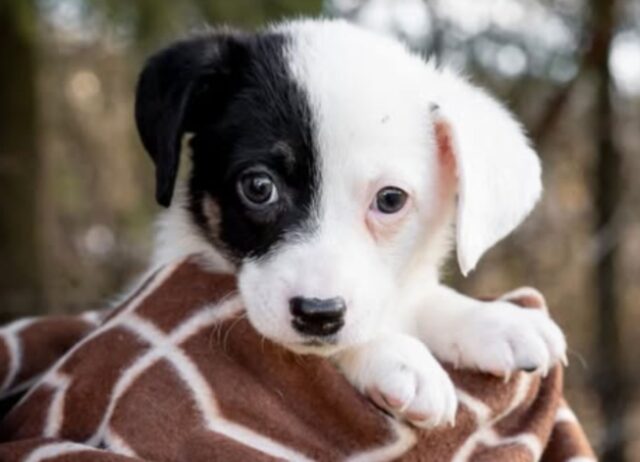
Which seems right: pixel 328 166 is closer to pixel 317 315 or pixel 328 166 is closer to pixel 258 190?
pixel 258 190

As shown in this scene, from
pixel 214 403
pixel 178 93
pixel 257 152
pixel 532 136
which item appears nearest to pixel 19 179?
pixel 532 136

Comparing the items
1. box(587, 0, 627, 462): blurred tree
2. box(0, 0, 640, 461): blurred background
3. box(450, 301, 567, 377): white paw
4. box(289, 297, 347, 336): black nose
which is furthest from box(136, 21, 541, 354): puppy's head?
box(587, 0, 627, 462): blurred tree

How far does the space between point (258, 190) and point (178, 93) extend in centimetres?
29

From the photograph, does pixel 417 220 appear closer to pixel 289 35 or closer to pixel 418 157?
pixel 418 157

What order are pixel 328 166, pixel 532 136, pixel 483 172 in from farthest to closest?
pixel 532 136 → pixel 483 172 → pixel 328 166

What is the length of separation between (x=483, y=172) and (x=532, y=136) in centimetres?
244

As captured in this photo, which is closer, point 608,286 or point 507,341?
point 507,341

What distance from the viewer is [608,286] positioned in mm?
5676

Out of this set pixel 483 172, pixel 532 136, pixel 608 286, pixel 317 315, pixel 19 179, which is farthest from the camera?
pixel 608 286

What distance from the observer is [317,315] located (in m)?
1.84

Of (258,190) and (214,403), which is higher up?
(258,190)

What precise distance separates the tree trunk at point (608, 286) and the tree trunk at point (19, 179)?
9.03 feet

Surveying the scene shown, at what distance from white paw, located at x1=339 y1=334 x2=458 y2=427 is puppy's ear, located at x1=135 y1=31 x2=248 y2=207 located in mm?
513

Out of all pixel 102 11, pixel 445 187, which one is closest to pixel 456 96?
pixel 445 187
